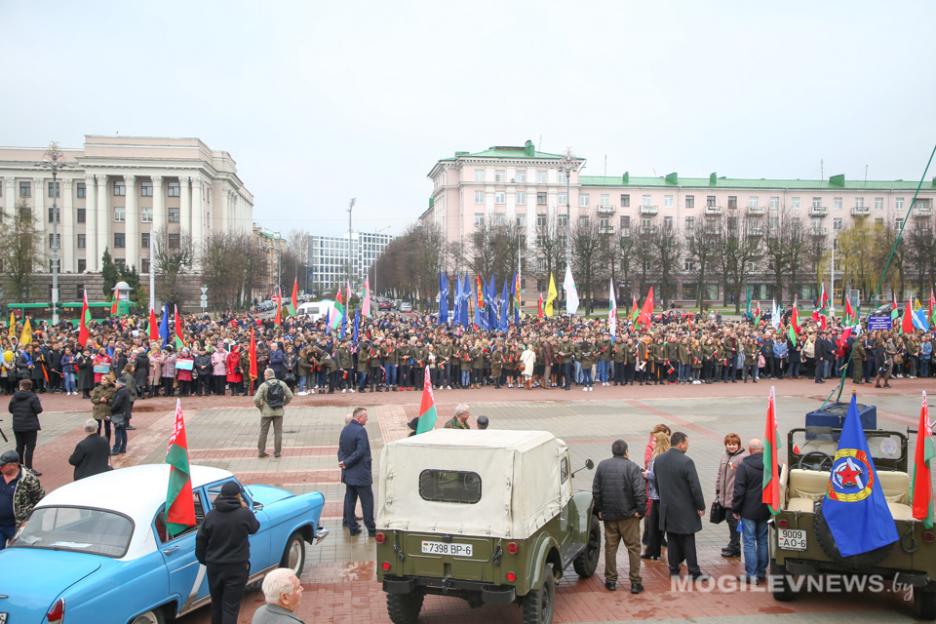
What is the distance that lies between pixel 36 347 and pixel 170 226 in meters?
73.1

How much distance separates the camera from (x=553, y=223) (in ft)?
304

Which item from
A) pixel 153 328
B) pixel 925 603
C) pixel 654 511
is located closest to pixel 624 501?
pixel 654 511

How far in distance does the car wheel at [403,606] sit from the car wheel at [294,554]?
1782 millimetres

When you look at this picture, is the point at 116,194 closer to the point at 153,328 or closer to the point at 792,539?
the point at 153,328

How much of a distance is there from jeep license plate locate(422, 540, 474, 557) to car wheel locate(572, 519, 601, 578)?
2.27 m

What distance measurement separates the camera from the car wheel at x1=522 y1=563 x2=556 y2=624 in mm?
7016

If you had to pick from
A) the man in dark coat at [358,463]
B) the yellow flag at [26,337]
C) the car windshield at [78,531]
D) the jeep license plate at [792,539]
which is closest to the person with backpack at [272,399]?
the man in dark coat at [358,463]

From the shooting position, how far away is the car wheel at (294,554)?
8734 mm

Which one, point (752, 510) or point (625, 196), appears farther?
point (625, 196)

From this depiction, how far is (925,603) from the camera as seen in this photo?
7551 millimetres

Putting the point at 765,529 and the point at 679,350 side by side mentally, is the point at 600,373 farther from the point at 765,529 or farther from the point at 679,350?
the point at 765,529

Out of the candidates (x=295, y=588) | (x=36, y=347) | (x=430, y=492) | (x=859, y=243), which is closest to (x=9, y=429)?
(x=36, y=347)

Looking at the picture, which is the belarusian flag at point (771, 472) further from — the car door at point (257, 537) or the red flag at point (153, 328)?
the red flag at point (153, 328)

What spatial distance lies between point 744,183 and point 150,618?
101 m
